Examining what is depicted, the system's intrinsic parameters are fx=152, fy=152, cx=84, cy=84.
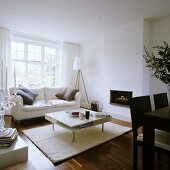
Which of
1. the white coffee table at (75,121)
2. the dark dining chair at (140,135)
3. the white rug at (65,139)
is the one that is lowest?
the white rug at (65,139)

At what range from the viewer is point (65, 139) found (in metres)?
2.60

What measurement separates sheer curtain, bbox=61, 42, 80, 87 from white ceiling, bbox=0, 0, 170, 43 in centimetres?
123

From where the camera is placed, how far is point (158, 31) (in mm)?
3658

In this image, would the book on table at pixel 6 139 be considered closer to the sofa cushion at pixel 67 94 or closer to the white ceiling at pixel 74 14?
the white ceiling at pixel 74 14

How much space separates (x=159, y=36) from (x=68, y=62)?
3.17m

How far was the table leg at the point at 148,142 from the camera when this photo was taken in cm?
138

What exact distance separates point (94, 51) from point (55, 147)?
379cm

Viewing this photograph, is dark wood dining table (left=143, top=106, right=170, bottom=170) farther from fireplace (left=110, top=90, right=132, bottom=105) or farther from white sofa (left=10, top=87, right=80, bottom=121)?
white sofa (left=10, top=87, right=80, bottom=121)

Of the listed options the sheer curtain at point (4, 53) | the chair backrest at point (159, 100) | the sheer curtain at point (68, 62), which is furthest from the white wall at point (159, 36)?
the sheer curtain at point (4, 53)

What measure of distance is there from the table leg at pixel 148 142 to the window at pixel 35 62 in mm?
4158

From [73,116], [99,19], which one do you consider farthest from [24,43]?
[73,116]

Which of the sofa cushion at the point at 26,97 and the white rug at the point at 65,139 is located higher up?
the sofa cushion at the point at 26,97

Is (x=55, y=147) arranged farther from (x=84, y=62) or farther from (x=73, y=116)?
(x=84, y=62)

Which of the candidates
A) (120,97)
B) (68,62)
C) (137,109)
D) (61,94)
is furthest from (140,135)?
(68,62)
